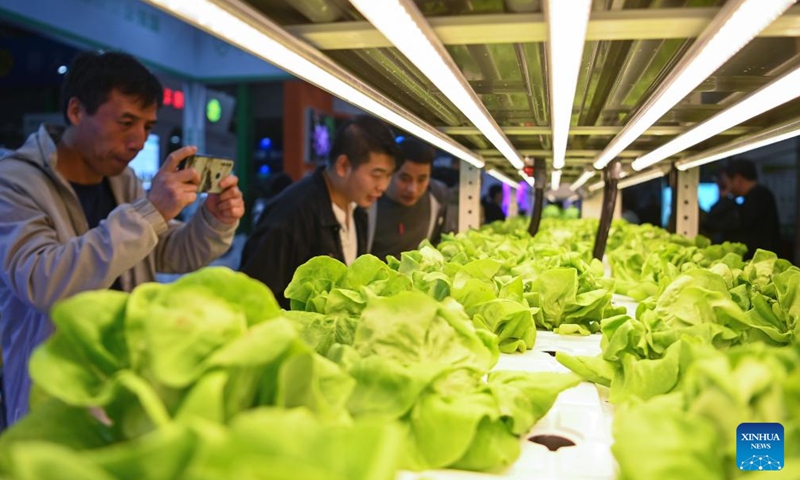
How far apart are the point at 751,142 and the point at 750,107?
1.04 m

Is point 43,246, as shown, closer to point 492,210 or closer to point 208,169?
point 208,169

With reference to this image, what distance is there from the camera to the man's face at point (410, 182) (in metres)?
4.43

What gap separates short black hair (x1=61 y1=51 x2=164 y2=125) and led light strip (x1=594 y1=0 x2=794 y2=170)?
1.71 metres

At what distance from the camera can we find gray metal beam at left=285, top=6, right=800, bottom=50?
3.72ft

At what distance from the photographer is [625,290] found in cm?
239

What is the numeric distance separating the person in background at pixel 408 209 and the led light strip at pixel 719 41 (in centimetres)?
277

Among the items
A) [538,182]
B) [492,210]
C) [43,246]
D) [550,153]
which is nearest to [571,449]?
[43,246]

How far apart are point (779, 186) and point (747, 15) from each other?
10432 millimetres

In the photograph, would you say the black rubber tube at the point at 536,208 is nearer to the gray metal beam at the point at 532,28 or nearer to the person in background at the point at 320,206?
the person in background at the point at 320,206

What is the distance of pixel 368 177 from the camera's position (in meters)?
3.23

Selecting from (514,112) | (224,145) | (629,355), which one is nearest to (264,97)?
(224,145)

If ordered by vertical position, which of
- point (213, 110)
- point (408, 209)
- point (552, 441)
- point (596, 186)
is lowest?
point (552, 441)

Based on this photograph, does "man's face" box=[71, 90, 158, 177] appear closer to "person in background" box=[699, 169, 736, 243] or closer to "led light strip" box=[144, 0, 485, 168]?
"led light strip" box=[144, 0, 485, 168]

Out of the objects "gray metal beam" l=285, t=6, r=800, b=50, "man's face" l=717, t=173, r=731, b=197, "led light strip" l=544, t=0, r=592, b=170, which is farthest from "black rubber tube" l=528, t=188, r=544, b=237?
"man's face" l=717, t=173, r=731, b=197
